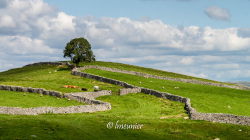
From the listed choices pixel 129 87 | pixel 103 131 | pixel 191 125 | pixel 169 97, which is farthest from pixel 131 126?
pixel 129 87

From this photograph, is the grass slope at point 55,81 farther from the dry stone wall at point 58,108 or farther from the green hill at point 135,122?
the green hill at point 135,122

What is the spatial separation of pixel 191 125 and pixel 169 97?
26.5 m

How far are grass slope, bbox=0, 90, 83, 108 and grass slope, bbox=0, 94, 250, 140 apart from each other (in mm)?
9163

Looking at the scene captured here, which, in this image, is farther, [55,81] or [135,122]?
[55,81]

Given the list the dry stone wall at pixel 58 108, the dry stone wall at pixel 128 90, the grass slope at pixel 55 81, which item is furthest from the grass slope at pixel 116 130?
the grass slope at pixel 55 81

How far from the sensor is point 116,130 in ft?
136

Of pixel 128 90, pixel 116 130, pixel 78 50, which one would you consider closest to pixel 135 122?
pixel 116 130

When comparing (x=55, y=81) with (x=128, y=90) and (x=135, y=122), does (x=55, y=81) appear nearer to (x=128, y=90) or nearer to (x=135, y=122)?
(x=128, y=90)

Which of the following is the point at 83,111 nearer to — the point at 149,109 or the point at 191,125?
the point at 149,109

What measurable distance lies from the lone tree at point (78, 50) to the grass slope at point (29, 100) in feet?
157

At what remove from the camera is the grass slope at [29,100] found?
195 ft

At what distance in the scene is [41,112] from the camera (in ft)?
172

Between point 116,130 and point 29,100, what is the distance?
1026 inches

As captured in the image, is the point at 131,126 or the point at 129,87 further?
the point at 129,87
